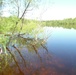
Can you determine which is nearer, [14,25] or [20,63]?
[20,63]

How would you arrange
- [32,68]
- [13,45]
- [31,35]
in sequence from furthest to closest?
[31,35], [13,45], [32,68]

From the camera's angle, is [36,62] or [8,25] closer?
[36,62]

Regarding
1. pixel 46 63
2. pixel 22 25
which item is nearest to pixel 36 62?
pixel 46 63

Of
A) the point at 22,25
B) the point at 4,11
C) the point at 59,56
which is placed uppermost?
the point at 4,11

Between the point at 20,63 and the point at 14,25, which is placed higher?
the point at 14,25

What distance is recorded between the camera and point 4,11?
1891 centimetres

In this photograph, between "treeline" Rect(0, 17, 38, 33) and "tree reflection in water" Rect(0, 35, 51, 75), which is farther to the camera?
"treeline" Rect(0, 17, 38, 33)

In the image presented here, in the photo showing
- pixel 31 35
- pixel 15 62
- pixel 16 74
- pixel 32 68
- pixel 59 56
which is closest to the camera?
pixel 16 74

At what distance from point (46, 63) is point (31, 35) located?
8.40 meters

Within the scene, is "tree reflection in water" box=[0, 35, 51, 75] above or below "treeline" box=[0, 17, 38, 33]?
below

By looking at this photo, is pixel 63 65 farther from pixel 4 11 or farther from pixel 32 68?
pixel 4 11

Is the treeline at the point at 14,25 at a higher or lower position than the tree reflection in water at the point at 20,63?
higher

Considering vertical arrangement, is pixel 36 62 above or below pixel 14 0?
below

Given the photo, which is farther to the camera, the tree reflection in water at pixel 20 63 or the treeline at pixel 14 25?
the treeline at pixel 14 25
